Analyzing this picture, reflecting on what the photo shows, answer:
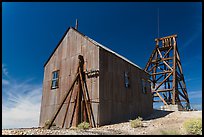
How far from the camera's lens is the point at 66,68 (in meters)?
17.2

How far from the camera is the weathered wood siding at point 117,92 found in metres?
14.8

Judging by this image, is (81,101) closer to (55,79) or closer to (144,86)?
(55,79)

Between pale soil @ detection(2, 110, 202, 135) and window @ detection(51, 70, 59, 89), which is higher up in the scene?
window @ detection(51, 70, 59, 89)

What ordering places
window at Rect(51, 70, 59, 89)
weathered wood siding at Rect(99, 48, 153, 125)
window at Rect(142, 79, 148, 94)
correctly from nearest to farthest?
weathered wood siding at Rect(99, 48, 153, 125) → window at Rect(51, 70, 59, 89) → window at Rect(142, 79, 148, 94)

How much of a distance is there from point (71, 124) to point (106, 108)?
9.63 feet

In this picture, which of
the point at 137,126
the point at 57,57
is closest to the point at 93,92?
the point at 137,126

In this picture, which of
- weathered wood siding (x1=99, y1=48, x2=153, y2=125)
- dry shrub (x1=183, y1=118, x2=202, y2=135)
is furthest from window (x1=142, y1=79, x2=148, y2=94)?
dry shrub (x1=183, y1=118, x2=202, y2=135)

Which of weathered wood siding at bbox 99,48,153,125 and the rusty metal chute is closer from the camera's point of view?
the rusty metal chute

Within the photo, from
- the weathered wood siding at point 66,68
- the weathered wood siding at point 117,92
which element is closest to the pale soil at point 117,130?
the weathered wood siding at point 117,92

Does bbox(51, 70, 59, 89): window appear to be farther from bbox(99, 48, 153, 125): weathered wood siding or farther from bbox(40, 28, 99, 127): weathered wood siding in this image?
bbox(99, 48, 153, 125): weathered wood siding

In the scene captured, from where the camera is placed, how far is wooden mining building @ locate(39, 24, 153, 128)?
574 inches

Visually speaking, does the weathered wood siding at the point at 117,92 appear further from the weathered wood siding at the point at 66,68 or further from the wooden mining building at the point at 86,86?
the weathered wood siding at the point at 66,68

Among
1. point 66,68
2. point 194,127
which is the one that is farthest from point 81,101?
point 194,127

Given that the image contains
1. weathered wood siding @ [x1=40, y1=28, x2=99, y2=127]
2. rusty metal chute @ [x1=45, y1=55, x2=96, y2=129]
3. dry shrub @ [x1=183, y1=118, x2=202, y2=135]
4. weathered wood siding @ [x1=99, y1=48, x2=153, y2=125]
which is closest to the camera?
dry shrub @ [x1=183, y1=118, x2=202, y2=135]
